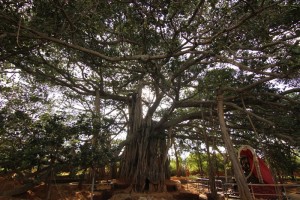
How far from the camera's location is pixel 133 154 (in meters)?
7.63

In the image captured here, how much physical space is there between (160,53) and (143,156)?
356 cm

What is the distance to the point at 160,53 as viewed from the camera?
17.8ft

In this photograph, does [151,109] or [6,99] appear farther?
[151,109]

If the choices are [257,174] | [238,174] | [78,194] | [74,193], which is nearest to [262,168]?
[257,174]

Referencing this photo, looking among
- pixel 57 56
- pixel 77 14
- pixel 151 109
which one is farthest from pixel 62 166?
pixel 151 109

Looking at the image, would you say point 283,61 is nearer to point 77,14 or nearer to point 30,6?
point 77,14

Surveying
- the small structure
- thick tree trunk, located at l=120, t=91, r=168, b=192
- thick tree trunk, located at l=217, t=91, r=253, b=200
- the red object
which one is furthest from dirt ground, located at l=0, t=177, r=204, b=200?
thick tree trunk, located at l=217, t=91, r=253, b=200

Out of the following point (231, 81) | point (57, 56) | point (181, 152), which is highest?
point (57, 56)

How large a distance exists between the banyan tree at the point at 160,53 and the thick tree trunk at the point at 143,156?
0.11 ft

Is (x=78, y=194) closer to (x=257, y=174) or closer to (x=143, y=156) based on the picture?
(x=143, y=156)

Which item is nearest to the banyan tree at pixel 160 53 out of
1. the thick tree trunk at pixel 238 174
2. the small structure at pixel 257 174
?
the thick tree trunk at pixel 238 174

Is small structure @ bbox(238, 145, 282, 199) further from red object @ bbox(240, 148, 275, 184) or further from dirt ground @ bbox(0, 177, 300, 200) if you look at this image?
dirt ground @ bbox(0, 177, 300, 200)

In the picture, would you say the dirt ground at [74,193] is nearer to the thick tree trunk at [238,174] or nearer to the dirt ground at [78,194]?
the dirt ground at [78,194]

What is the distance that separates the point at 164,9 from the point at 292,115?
4768mm
